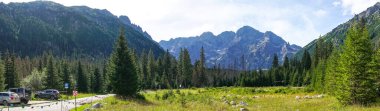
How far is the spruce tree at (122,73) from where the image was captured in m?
49.8

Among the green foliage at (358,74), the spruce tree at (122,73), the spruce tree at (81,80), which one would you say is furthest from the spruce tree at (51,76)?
the green foliage at (358,74)

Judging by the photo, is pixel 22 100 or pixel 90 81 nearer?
pixel 22 100

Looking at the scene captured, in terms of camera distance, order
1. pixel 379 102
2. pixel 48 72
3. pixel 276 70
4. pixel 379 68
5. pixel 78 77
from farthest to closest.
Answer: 1. pixel 276 70
2. pixel 78 77
3. pixel 48 72
4. pixel 379 68
5. pixel 379 102

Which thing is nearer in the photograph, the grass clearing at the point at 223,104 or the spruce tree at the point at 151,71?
the grass clearing at the point at 223,104

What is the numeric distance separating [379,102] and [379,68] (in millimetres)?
4387

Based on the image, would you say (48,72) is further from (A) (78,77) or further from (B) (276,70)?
(B) (276,70)

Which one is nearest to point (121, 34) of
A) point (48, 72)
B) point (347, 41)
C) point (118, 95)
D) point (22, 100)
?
point (118, 95)

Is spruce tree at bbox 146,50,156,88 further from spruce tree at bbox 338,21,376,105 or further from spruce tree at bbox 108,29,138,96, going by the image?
spruce tree at bbox 338,21,376,105

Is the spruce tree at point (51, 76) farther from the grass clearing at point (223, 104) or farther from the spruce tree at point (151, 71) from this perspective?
the spruce tree at point (151, 71)

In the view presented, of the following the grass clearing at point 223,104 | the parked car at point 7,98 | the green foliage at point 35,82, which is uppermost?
the green foliage at point 35,82

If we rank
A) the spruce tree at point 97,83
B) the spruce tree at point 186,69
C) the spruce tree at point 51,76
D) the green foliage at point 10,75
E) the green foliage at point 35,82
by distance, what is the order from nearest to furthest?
1. the green foliage at point 10,75
2. the green foliage at point 35,82
3. the spruce tree at point 51,76
4. the spruce tree at point 97,83
5. the spruce tree at point 186,69

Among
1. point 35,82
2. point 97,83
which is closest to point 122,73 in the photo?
point 35,82

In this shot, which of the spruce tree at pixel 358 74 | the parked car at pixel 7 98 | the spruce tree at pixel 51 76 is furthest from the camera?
the spruce tree at pixel 51 76

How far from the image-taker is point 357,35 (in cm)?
3572
